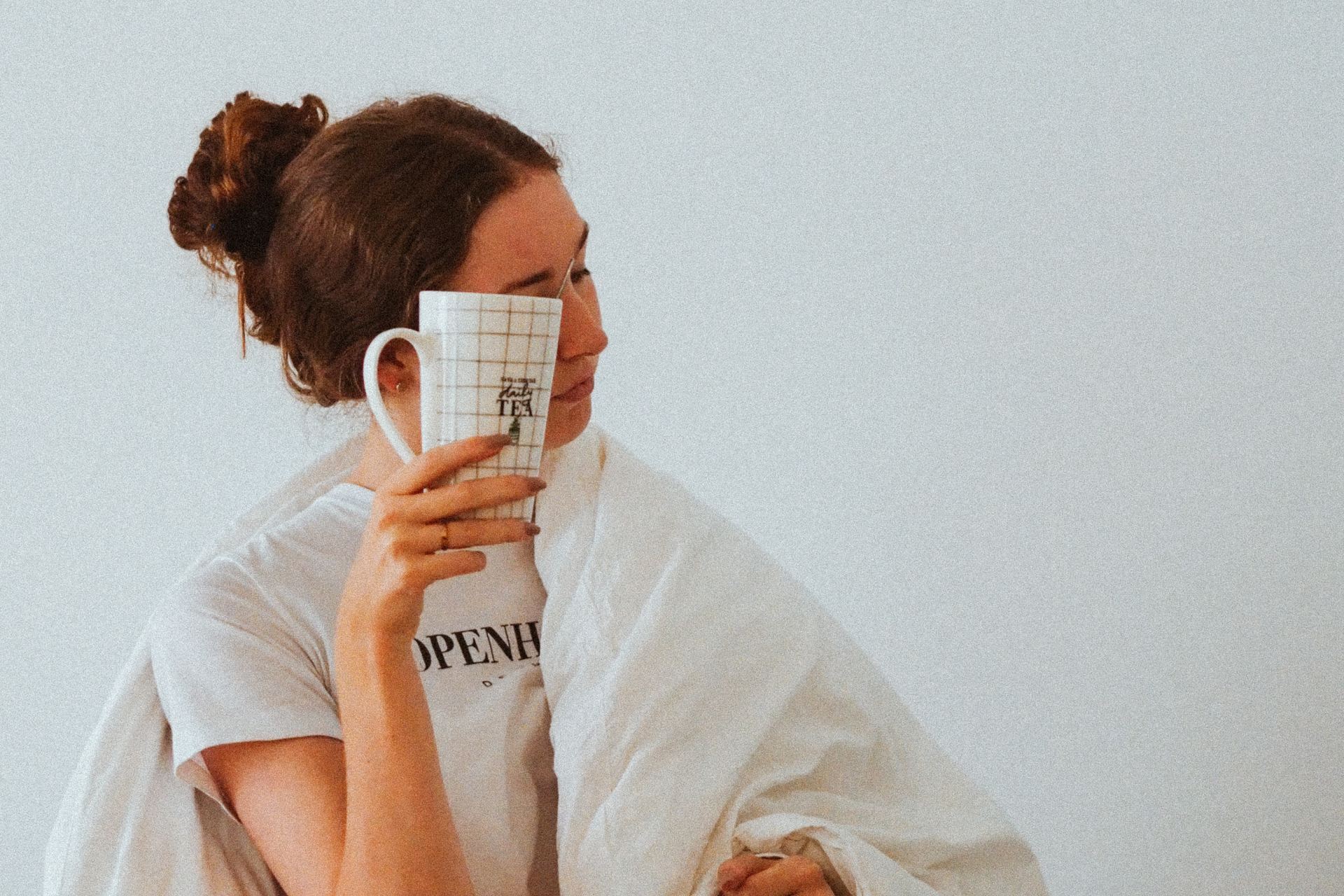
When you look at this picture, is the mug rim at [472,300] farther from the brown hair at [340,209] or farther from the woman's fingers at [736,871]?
the woman's fingers at [736,871]

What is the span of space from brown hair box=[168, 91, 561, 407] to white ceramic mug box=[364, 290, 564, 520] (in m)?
0.23

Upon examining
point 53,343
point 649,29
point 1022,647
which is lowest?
point 1022,647

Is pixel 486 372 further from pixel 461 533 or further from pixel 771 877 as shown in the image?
pixel 771 877

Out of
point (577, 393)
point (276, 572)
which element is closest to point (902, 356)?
point (577, 393)

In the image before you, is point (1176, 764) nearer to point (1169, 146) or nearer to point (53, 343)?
point (1169, 146)

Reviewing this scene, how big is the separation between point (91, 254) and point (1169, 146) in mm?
1190

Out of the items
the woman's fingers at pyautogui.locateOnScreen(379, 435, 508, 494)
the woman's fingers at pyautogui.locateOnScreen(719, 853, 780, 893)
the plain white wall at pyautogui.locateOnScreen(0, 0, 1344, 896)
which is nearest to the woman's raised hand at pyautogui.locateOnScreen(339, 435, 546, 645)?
the woman's fingers at pyautogui.locateOnScreen(379, 435, 508, 494)

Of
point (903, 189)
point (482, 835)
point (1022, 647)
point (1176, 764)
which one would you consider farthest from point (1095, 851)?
point (482, 835)

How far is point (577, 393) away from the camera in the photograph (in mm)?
954

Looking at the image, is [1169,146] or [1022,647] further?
[1022,647]

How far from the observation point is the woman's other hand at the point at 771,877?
3.08 ft

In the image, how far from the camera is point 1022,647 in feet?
5.21

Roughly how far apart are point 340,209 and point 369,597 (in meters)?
0.32

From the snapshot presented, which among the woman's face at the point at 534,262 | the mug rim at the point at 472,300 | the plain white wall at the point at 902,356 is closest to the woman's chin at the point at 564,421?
the woman's face at the point at 534,262
